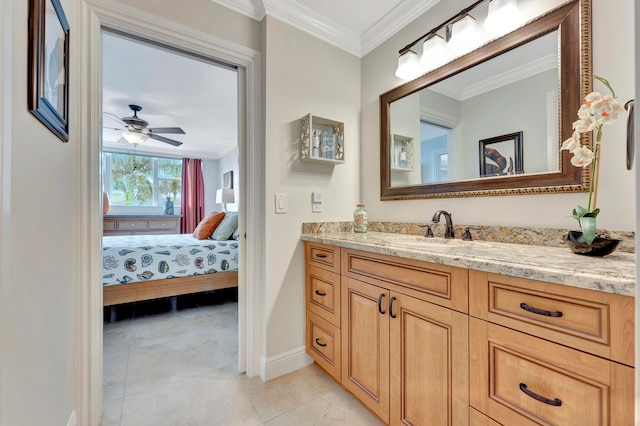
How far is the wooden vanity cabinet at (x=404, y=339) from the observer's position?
3.19 ft

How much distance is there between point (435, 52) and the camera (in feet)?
5.32

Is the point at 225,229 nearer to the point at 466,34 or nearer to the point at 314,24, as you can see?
the point at 314,24

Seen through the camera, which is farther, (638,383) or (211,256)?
(211,256)

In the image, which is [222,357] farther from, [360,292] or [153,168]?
[153,168]

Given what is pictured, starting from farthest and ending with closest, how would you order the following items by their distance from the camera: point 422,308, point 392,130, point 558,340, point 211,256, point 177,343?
point 211,256
point 177,343
point 392,130
point 422,308
point 558,340

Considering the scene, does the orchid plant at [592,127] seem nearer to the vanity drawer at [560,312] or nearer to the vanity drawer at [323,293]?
the vanity drawer at [560,312]

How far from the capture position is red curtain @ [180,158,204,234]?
6133 mm

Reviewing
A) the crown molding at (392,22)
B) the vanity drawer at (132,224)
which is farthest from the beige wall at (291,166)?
the vanity drawer at (132,224)

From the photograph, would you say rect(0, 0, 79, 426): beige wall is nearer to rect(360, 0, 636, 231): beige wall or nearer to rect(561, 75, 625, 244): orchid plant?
rect(561, 75, 625, 244): orchid plant

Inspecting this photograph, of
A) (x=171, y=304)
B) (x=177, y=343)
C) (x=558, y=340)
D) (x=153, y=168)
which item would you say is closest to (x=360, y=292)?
(x=558, y=340)

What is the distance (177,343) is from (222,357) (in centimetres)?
49

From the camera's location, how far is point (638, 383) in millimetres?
486

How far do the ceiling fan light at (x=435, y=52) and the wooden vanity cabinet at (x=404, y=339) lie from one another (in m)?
1.28

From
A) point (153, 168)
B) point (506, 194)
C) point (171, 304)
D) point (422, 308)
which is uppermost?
point (153, 168)
